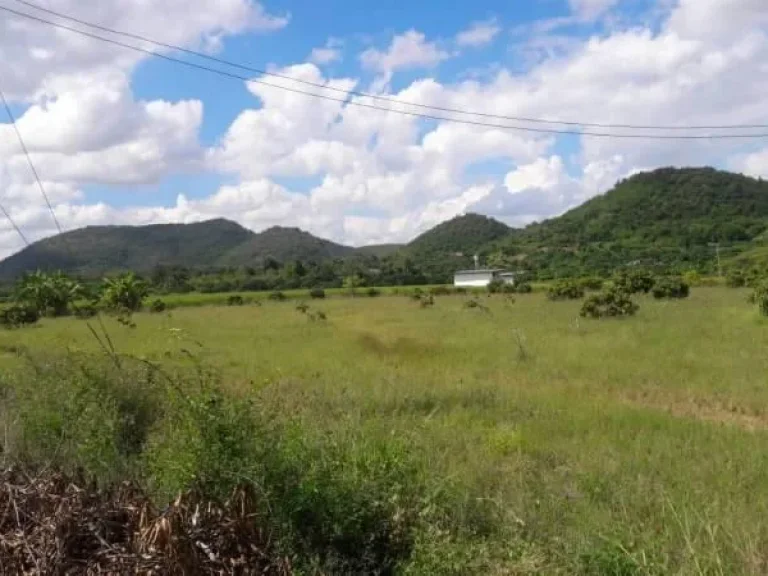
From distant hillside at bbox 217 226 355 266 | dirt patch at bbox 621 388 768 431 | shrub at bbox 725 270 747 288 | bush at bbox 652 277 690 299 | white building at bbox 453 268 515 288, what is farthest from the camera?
distant hillside at bbox 217 226 355 266

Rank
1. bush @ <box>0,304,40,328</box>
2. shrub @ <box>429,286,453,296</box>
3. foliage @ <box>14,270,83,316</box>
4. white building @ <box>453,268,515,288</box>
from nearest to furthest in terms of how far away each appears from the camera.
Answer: foliage @ <box>14,270,83,316</box>
bush @ <box>0,304,40,328</box>
shrub @ <box>429,286,453,296</box>
white building @ <box>453,268,515,288</box>

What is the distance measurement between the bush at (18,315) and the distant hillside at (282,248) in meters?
100

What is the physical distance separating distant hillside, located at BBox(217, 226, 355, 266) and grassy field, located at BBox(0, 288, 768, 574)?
11753 centimetres

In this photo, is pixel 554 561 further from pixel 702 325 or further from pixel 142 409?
pixel 702 325

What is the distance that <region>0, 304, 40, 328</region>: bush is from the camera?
31.8 meters

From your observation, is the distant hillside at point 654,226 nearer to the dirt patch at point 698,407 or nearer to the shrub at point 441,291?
the shrub at point 441,291

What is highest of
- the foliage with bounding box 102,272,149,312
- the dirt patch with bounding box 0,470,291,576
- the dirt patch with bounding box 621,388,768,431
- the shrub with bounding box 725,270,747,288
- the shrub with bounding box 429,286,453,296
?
the foliage with bounding box 102,272,149,312

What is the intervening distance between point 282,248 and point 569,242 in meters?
69.9

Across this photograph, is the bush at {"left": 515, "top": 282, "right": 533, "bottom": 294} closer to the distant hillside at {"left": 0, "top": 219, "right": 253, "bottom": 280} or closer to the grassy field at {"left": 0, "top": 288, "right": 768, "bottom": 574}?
the grassy field at {"left": 0, "top": 288, "right": 768, "bottom": 574}

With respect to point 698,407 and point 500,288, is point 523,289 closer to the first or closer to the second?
point 500,288

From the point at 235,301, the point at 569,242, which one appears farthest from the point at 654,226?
the point at 235,301

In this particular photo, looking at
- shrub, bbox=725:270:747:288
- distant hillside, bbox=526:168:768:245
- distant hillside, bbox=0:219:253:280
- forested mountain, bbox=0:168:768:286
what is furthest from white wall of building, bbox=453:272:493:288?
distant hillside, bbox=0:219:253:280

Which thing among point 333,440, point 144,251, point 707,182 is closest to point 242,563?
point 333,440

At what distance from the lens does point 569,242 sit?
100875 mm
